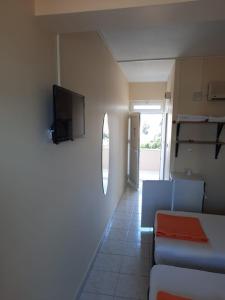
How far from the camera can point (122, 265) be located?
2420 millimetres

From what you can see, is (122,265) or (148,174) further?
(148,174)

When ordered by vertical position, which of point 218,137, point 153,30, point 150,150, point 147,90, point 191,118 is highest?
point 153,30

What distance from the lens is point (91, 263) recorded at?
7.84ft

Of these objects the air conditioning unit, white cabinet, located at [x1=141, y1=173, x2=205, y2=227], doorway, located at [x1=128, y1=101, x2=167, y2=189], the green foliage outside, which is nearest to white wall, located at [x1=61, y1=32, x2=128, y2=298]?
white cabinet, located at [x1=141, y1=173, x2=205, y2=227]

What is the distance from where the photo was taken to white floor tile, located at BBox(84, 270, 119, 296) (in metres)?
2.07

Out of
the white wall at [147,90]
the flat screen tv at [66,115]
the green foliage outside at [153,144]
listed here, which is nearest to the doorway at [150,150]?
the green foliage outside at [153,144]

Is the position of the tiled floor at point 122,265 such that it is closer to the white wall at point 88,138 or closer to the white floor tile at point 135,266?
the white floor tile at point 135,266

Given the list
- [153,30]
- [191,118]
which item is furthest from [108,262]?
[153,30]

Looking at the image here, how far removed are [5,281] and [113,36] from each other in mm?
2486

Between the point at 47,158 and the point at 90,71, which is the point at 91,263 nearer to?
the point at 47,158

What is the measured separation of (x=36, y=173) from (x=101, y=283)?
1.54 m

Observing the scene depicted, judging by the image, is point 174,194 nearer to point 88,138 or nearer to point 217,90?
point 88,138

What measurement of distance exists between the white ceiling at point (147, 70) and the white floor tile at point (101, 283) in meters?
3.08

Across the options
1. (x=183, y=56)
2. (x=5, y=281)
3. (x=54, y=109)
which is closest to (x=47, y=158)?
(x=54, y=109)
